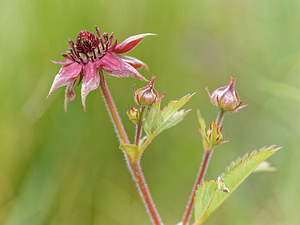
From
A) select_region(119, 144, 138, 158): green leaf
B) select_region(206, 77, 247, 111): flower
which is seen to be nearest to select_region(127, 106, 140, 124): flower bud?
select_region(119, 144, 138, 158): green leaf

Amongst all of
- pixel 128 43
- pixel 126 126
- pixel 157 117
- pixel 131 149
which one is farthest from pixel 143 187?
pixel 126 126

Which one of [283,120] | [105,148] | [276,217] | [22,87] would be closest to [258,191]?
[276,217]

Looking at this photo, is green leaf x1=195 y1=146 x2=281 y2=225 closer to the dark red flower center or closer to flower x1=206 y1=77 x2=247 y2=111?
flower x1=206 y1=77 x2=247 y2=111

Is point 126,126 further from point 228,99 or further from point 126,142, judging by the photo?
point 228,99

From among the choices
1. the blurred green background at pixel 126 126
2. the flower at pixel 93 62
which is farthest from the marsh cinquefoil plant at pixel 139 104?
the blurred green background at pixel 126 126

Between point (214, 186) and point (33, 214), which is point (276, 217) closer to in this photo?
point (214, 186)

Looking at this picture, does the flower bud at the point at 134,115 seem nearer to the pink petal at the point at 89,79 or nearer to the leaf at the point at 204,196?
the pink petal at the point at 89,79

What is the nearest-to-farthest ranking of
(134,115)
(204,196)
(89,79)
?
(89,79)
(134,115)
(204,196)

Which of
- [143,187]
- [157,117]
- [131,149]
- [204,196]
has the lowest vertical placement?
[204,196]
